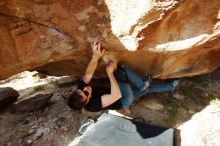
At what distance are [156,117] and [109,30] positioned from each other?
144 cm

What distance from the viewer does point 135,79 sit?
160 inches

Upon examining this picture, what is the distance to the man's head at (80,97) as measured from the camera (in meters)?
3.89

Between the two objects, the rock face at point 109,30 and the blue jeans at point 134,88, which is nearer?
the rock face at point 109,30

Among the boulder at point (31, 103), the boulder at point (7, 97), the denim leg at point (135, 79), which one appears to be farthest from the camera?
the boulder at point (7, 97)

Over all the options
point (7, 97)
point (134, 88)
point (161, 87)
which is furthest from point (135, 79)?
point (7, 97)

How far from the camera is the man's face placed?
3.89 m

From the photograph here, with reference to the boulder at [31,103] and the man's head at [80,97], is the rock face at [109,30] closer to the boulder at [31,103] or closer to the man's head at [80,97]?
the man's head at [80,97]

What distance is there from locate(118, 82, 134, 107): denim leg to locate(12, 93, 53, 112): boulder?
3.81 feet

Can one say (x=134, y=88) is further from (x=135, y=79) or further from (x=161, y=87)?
(x=161, y=87)

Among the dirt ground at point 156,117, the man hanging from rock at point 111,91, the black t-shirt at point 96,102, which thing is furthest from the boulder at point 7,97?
the black t-shirt at point 96,102

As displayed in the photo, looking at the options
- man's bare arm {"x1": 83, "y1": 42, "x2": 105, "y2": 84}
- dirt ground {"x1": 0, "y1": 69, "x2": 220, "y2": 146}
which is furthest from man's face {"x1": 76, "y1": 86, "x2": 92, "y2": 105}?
dirt ground {"x1": 0, "y1": 69, "x2": 220, "y2": 146}

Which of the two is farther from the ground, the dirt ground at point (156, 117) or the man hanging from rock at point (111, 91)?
the man hanging from rock at point (111, 91)

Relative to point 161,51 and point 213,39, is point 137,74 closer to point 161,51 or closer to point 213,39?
point 161,51

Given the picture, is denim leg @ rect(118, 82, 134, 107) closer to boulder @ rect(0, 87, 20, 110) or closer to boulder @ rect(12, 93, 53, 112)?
boulder @ rect(12, 93, 53, 112)
